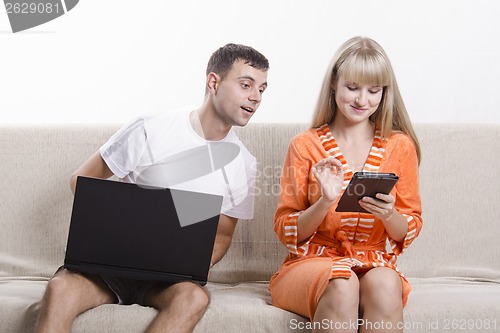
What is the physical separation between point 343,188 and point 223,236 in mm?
420

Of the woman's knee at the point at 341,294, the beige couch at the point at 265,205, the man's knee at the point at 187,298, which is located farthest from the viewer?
the beige couch at the point at 265,205

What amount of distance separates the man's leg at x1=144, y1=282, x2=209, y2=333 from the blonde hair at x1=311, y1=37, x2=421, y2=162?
603mm

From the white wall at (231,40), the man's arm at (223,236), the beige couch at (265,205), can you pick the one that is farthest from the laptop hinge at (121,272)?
the white wall at (231,40)

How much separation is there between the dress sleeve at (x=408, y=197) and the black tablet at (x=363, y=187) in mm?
176

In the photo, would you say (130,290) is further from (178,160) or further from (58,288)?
(178,160)

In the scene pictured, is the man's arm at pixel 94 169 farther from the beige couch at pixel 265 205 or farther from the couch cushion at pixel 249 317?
the couch cushion at pixel 249 317

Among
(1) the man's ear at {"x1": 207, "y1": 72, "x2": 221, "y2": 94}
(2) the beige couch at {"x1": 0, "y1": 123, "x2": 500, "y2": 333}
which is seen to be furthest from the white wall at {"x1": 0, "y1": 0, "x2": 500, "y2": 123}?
(1) the man's ear at {"x1": 207, "y1": 72, "x2": 221, "y2": 94}

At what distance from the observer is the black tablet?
5.18ft

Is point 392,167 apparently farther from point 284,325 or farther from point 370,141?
point 284,325

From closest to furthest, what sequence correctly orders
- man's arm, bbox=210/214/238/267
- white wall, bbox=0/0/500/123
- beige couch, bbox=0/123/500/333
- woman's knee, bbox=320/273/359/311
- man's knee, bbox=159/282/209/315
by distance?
woman's knee, bbox=320/273/359/311 → man's knee, bbox=159/282/209/315 → man's arm, bbox=210/214/238/267 → beige couch, bbox=0/123/500/333 → white wall, bbox=0/0/500/123

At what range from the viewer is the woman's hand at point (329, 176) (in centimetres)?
167

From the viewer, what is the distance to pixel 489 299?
5.81ft

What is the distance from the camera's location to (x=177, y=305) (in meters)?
1.62

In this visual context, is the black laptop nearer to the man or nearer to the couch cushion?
the couch cushion
